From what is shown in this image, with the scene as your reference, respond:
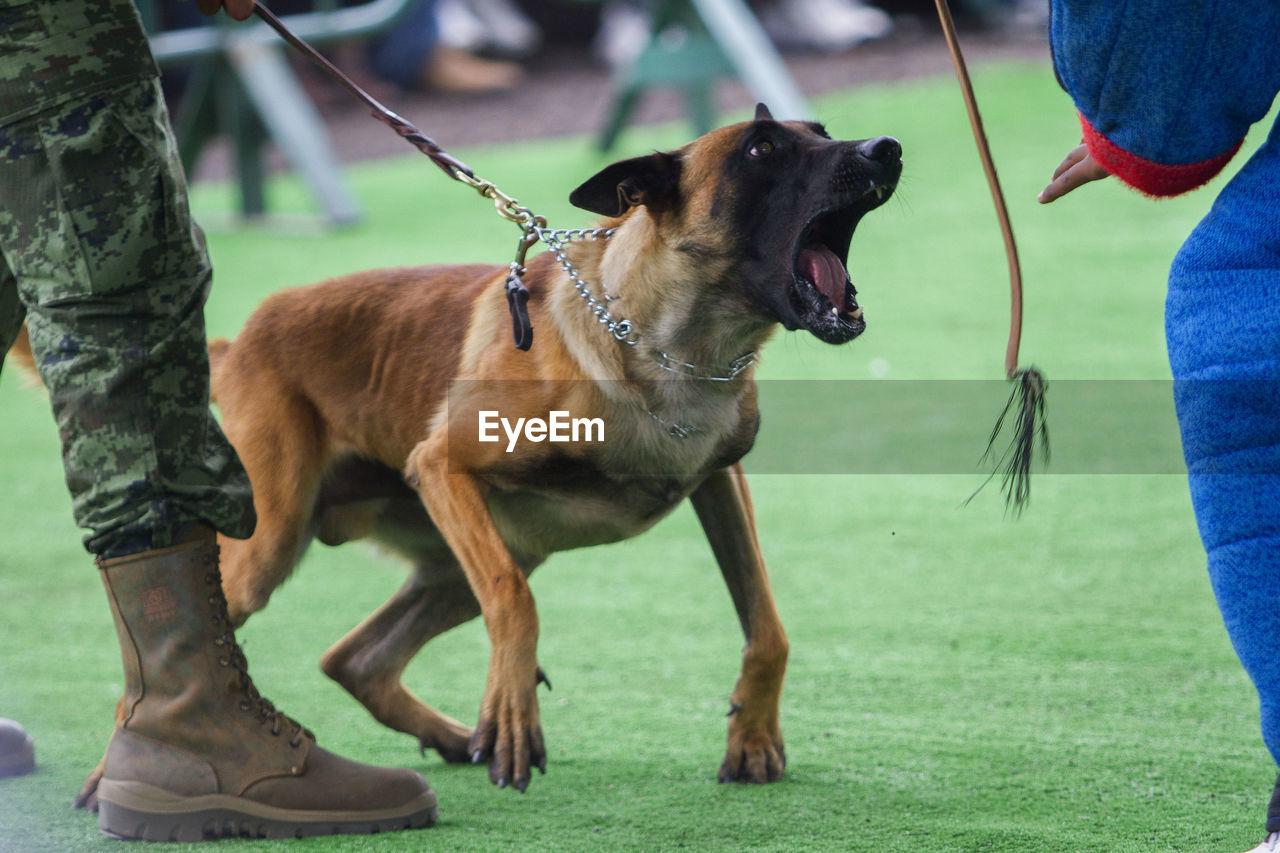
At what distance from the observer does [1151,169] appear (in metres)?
1.68

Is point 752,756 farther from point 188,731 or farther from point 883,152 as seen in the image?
point 883,152

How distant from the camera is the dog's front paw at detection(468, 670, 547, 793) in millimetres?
2115

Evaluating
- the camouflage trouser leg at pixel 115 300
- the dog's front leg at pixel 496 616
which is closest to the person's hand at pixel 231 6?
the camouflage trouser leg at pixel 115 300

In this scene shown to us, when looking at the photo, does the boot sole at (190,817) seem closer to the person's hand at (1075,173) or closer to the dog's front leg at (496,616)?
the dog's front leg at (496,616)

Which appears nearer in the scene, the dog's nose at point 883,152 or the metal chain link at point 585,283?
the dog's nose at point 883,152

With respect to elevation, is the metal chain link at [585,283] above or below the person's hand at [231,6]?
below

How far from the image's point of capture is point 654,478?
245 cm

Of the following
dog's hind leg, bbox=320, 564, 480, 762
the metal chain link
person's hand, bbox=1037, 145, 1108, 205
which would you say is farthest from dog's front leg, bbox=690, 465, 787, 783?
person's hand, bbox=1037, 145, 1108, 205

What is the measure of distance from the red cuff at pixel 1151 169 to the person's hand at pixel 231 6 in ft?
3.97

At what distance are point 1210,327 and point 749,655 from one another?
1132 millimetres

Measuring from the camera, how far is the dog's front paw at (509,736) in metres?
2.12

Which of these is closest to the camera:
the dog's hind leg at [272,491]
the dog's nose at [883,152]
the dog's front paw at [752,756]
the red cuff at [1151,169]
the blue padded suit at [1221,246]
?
the blue padded suit at [1221,246]

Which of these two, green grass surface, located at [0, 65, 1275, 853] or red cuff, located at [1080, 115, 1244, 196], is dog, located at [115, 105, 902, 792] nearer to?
green grass surface, located at [0, 65, 1275, 853]

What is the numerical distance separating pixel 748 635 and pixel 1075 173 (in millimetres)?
1043
